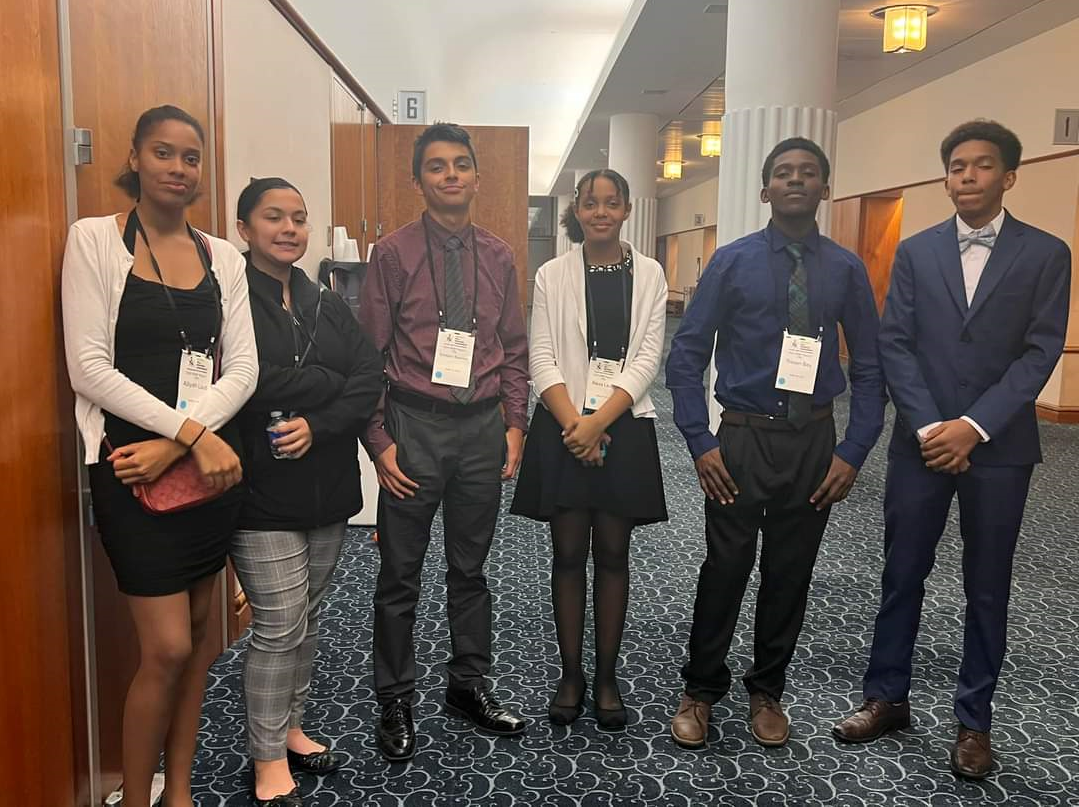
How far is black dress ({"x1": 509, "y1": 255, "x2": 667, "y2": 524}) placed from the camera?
2584mm

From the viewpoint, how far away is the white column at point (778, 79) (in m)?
5.01

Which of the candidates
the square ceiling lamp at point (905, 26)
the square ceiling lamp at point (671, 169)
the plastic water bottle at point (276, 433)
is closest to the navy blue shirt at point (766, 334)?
the plastic water bottle at point (276, 433)

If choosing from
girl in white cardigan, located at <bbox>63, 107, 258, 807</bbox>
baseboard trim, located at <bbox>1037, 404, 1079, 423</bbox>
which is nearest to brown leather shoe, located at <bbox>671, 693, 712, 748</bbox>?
girl in white cardigan, located at <bbox>63, 107, 258, 807</bbox>

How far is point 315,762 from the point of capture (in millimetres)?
2469

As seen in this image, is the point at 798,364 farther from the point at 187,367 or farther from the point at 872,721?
the point at 187,367

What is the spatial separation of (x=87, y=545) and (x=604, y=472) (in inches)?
53.6

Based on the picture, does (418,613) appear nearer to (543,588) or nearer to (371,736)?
(543,588)

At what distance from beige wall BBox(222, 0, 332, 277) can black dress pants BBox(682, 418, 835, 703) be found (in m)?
2.02

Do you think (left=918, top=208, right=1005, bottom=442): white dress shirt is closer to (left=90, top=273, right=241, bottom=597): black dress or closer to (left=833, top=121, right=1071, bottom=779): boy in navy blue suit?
(left=833, top=121, right=1071, bottom=779): boy in navy blue suit

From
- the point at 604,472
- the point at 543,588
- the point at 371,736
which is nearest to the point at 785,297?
the point at 604,472

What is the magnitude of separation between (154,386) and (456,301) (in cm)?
88

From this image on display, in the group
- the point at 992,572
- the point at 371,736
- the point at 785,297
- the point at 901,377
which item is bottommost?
the point at 371,736

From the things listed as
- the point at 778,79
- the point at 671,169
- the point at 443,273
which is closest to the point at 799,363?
the point at 443,273

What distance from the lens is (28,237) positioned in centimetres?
184
